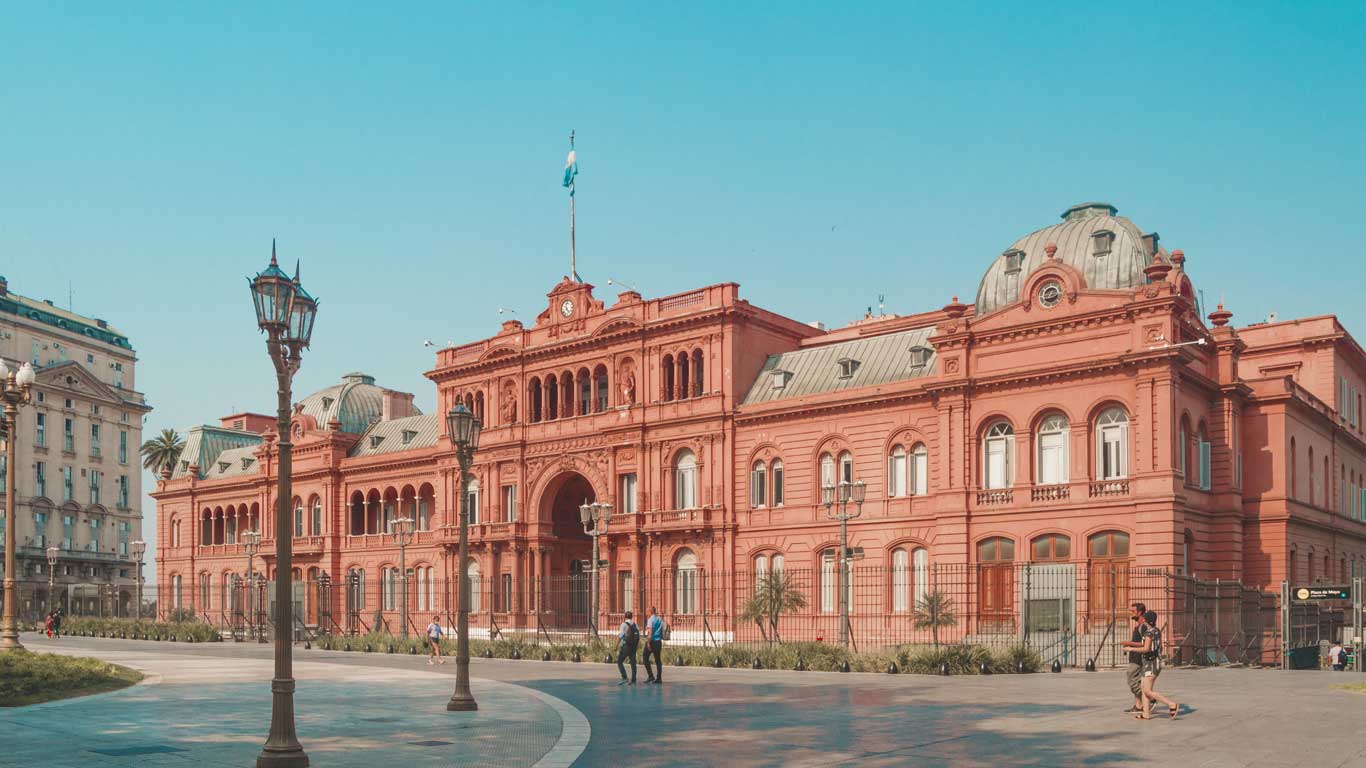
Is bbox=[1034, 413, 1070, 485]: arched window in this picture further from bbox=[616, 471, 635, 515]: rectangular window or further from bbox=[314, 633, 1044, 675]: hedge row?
bbox=[616, 471, 635, 515]: rectangular window

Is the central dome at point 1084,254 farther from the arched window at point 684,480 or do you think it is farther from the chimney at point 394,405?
the chimney at point 394,405

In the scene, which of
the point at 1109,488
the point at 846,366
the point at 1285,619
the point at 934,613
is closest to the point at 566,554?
the point at 846,366

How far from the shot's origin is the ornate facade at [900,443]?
145 feet

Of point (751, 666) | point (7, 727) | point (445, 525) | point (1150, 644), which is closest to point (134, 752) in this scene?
point (7, 727)

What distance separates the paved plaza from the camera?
16.5 meters

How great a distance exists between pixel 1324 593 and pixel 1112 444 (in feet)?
29.6

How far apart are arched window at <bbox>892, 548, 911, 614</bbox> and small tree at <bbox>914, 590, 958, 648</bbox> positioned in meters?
3.36

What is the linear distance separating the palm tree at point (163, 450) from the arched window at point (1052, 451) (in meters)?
90.0

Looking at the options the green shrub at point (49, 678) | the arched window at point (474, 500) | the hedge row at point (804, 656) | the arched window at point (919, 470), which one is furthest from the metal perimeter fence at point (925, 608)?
the green shrub at point (49, 678)

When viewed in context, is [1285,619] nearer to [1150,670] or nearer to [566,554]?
[1150,670]

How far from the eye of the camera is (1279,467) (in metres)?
46.4

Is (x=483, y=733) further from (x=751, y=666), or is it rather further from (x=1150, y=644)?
(x=751, y=666)

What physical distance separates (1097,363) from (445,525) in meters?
35.2

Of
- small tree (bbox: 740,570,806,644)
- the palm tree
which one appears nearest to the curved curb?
small tree (bbox: 740,570,806,644)
